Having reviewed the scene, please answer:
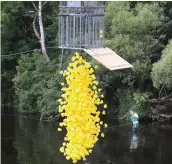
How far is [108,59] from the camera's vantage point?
1305 cm

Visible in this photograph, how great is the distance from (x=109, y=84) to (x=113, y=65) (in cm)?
451

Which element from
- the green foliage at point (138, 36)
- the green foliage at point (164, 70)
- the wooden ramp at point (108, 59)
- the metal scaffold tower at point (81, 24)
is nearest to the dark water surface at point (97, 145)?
the green foliage at point (164, 70)

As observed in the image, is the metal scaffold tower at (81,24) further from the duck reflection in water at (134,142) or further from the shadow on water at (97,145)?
the duck reflection in water at (134,142)

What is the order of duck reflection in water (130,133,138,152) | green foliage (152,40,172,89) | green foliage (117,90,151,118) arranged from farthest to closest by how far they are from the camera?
green foliage (117,90,151,118)
green foliage (152,40,172,89)
duck reflection in water (130,133,138,152)

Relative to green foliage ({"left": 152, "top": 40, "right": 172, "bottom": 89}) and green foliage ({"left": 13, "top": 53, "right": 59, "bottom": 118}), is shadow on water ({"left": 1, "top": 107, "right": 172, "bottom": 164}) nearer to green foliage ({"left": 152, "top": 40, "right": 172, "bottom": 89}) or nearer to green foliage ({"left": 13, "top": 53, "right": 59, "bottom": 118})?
green foliage ({"left": 13, "top": 53, "right": 59, "bottom": 118})

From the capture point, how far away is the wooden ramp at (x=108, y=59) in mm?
12727

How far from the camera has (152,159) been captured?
11.9 metres

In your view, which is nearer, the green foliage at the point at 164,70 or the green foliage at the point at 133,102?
the green foliage at the point at 164,70

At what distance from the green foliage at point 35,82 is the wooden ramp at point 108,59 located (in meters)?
3.87

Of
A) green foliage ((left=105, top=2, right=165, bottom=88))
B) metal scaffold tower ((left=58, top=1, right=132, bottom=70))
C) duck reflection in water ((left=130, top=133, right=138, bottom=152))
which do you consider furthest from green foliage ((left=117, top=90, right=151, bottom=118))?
metal scaffold tower ((left=58, top=1, right=132, bottom=70))

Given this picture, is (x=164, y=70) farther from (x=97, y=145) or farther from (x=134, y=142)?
(x=97, y=145)

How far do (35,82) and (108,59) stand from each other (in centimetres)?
579

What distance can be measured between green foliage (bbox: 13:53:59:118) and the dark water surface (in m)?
1.27

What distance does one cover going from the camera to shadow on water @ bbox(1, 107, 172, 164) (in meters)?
11.9
